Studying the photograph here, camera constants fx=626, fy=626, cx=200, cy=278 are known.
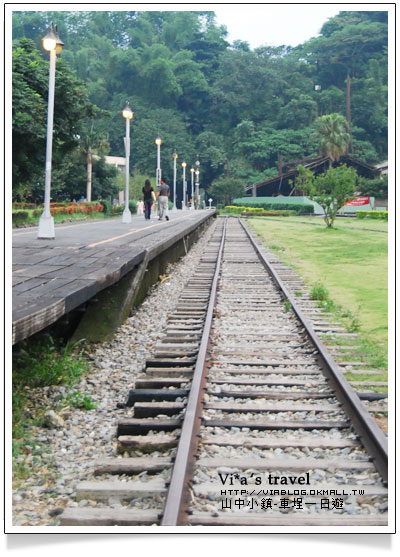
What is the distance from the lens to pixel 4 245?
4.17 m

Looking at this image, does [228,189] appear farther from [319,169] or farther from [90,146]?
[90,146]

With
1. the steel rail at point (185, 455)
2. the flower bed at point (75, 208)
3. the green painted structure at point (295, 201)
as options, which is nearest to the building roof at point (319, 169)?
the green painted structure at point (295, 201)

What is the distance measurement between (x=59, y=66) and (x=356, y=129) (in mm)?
61474

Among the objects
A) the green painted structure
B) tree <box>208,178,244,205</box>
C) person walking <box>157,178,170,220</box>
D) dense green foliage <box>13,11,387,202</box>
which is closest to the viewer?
person walking <box>157,178,170,220</box>

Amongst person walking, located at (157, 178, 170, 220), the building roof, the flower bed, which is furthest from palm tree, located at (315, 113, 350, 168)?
person walking, located at (157, 178, 170, 220)

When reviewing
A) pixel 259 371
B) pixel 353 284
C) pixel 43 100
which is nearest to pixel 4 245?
pixel 259 371

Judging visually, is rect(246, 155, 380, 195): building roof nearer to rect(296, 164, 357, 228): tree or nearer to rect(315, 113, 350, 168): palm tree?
rect(315, 113, 350, 168): palm tree

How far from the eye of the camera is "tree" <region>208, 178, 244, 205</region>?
76.3 meters

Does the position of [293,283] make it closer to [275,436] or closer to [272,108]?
[275,436]

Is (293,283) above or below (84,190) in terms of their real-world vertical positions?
below

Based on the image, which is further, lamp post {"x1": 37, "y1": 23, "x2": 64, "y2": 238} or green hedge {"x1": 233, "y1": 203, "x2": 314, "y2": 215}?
green hedge {"x1": 233, "y1": 203, "x2": 314, "y2": 215}

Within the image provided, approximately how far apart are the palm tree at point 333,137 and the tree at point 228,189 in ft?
39.7

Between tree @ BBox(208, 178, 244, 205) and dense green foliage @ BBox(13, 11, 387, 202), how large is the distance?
15.1 feet

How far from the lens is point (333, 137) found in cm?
6800
